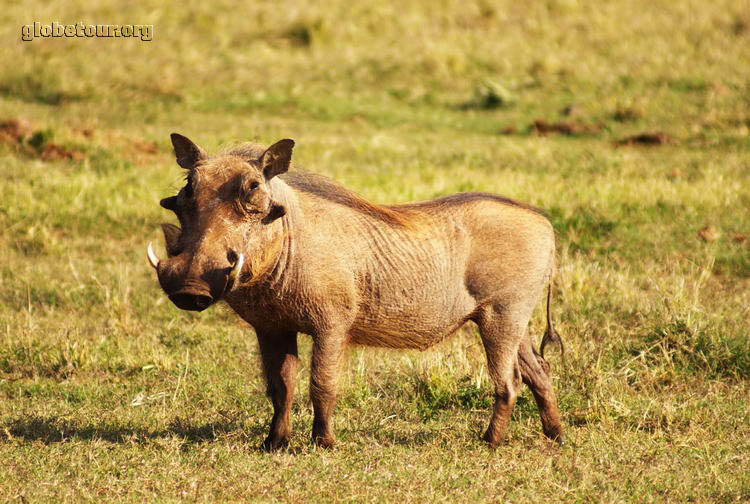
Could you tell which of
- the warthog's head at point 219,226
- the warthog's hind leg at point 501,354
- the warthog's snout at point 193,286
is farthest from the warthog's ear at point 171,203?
the warthog's hind leg at point 501,354

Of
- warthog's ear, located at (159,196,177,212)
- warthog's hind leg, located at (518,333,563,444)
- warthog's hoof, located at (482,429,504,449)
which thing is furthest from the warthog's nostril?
warthog's hind leg, located at (518,333,563,444)

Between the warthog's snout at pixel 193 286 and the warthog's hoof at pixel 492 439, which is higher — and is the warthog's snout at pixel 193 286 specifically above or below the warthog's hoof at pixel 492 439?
above

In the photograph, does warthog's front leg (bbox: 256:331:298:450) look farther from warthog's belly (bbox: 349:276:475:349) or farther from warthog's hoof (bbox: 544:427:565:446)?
warthog's hoof (bbox: 544:427:565:446)

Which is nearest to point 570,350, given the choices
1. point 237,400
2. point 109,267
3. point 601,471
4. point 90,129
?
point 601,471

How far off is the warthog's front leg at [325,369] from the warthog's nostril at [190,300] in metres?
0.70

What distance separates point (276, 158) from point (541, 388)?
1.74 meters

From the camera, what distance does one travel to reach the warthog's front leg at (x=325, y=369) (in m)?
4.32

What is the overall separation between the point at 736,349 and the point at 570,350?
0.94 metres

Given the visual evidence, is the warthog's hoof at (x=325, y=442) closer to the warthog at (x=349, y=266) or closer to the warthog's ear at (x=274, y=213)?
the warthog at (x=349, y=266)

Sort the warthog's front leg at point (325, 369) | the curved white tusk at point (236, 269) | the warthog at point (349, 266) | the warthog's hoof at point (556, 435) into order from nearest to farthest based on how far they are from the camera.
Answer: the curved white tusk at point (236, 269) → the warthog at point (349, 266) → the warthog's front leg at point (325, 369) → the warthog's hoof at point (556, 435)

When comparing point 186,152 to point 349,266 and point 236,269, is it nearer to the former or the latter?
point 236,269

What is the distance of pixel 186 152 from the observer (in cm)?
421

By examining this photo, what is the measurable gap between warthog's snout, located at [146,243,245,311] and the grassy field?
2.48 feet

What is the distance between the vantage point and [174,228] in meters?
4.18
